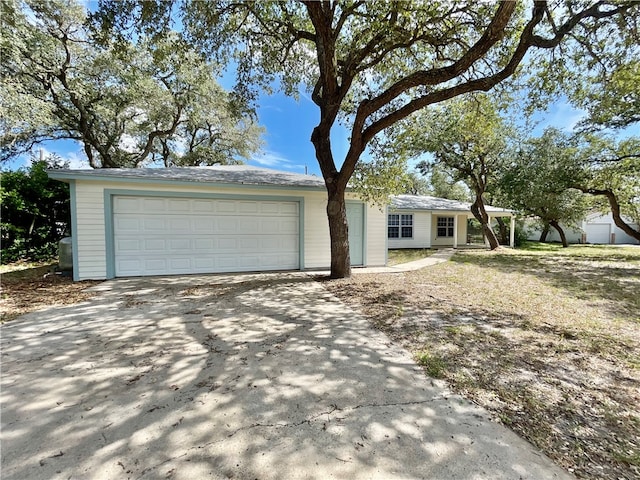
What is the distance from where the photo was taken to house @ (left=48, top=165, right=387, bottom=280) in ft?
22.4

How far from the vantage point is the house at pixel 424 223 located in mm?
16438

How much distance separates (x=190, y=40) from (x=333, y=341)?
7.49m

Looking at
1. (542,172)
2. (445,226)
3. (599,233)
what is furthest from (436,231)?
(599,233)

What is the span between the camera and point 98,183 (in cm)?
679

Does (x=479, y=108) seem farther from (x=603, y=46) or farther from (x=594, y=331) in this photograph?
(x=594, y=331)

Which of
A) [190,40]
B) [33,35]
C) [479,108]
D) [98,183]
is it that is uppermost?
[33,35]

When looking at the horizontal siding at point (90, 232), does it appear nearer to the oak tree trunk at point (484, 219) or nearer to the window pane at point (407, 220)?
the window pane at point (407, 220)

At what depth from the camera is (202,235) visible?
309 inches

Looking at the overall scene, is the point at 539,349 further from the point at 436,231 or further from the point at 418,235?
the point at 436,231

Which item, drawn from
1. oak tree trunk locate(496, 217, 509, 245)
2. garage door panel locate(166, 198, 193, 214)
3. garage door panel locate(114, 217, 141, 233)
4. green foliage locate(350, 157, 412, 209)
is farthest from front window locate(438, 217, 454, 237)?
garage door panel locate(114, 217, 141, 233)

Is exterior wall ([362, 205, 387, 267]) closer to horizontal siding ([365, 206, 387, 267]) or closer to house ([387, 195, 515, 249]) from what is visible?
horizontal siding ([365, 206, 387, 267])

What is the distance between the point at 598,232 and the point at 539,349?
3265 centimetres

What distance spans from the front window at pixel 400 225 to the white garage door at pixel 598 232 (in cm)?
2126

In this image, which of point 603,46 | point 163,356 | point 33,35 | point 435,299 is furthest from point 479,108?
point 33,35
